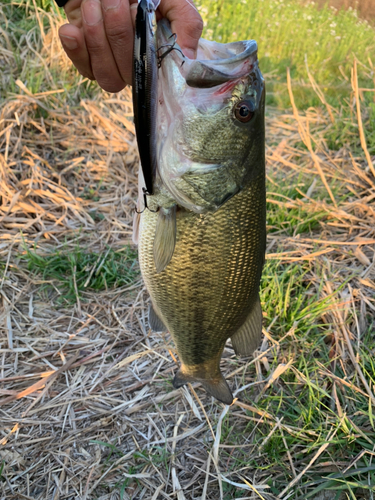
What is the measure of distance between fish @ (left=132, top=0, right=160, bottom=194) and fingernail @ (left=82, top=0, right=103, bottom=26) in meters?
0.25

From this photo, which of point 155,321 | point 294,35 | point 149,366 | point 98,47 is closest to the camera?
point 98,47

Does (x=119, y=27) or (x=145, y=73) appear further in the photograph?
(x=119, y=27)

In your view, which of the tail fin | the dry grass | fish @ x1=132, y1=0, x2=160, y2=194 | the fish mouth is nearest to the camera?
fish @ x1=132, y1=0, x2=160, y2=194

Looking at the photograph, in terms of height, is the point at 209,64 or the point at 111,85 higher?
the point at 209,64

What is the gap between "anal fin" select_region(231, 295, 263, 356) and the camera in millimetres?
1496

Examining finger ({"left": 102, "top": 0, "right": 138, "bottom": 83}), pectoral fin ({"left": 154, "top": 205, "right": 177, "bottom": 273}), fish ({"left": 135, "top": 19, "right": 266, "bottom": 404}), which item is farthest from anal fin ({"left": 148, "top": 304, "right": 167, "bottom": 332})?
finger ({"left": 102, "top": 0, "right": 138, "bottom": 83})

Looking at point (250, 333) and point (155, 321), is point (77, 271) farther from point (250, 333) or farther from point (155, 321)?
point (250, 333)

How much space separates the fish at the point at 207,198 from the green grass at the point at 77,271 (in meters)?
1.43

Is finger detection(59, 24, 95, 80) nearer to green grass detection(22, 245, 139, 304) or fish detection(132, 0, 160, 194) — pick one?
fish detection(132, 0, 160, 194)

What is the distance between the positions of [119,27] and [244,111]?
45cm

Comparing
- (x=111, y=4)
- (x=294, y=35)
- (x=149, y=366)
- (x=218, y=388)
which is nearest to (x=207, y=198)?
(x=111, y=4)

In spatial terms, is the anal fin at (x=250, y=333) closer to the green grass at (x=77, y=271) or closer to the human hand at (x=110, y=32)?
the human hand at (x=110, y=32)

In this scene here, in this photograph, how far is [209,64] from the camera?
1.07 meters

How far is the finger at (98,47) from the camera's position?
1163mm
